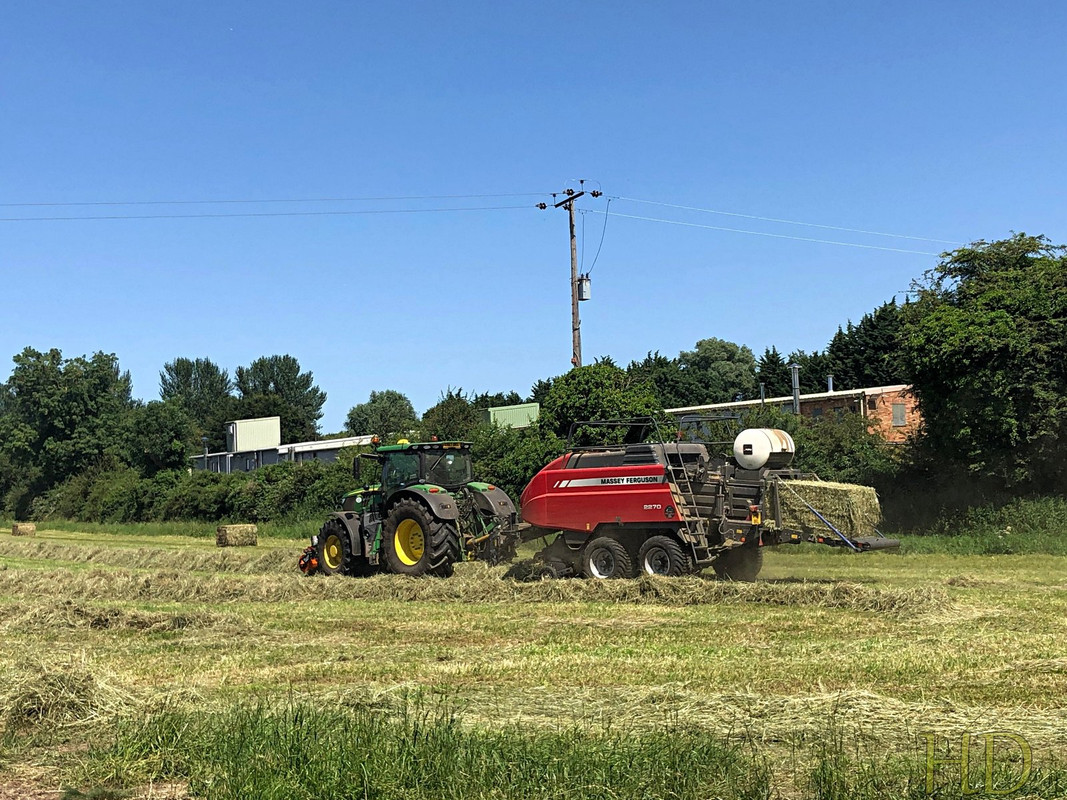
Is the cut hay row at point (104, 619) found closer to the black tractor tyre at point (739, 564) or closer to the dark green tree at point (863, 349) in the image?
the black tractor tyre at point (739, 564)

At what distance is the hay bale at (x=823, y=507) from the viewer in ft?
49.4

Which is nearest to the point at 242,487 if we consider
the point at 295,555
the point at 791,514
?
the point at 295,555

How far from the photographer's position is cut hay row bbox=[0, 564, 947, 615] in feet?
41.8

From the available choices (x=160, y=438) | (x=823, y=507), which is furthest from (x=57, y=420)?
(x=823, y=507)

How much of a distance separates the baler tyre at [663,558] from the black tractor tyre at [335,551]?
533 centimetres

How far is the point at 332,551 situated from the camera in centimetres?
1852

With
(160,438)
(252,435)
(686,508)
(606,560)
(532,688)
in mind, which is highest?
(252,435)

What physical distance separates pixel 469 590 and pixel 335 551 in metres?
4.46

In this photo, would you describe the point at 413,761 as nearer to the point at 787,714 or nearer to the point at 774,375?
the point at 787,714

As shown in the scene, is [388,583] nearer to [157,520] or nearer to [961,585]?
[961,585]

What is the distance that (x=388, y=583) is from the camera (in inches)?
622

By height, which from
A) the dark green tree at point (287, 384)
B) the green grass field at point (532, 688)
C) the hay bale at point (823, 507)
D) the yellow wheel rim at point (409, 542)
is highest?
the dark green tree at point (287, 384)

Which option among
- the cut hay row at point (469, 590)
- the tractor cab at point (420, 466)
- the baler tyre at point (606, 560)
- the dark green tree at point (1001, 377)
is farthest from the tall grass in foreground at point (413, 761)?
the dark green tree at point (1001, 377)

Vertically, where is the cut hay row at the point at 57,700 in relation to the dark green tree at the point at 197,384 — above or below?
below
